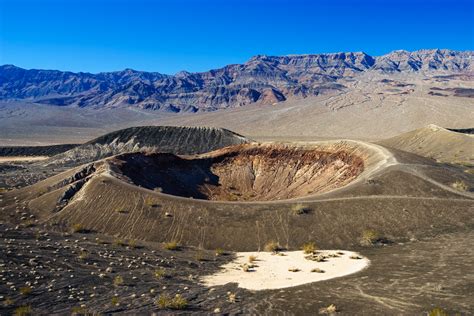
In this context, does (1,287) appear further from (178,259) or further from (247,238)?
(247,238)

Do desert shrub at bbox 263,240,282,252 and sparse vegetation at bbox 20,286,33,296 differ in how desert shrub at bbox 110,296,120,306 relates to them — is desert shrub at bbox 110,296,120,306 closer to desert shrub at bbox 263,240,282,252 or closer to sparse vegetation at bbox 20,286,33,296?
sparse vegetation at bbox 20,286,33,296

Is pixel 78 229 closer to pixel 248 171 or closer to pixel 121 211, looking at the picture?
pixel 121 211

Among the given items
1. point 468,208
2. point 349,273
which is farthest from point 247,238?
point 468,208

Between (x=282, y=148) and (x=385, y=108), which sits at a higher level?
(x=385, y=108)

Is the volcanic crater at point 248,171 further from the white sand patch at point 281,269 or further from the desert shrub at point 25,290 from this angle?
the desert shrub at point 25,290

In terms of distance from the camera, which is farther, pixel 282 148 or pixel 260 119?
pixel 260 119
